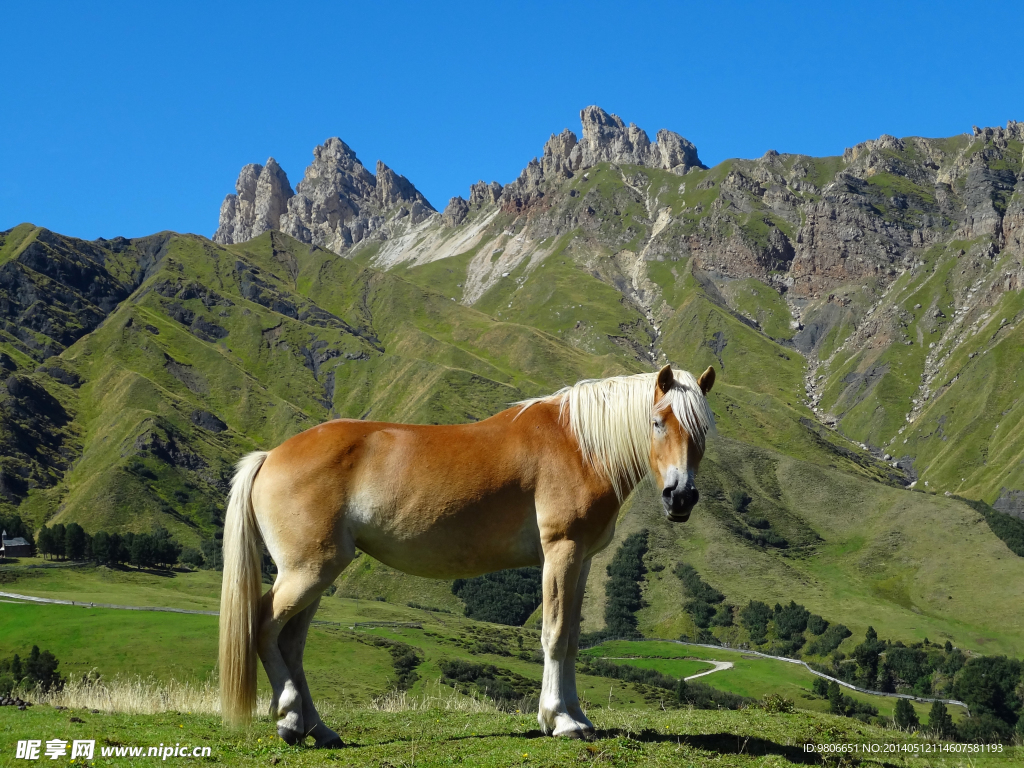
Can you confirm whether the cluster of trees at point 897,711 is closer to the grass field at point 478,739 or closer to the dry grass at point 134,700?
the grass field at point 478,739

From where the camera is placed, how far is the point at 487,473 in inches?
396

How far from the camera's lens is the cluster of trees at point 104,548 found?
11762cm

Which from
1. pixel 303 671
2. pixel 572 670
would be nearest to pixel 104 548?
pixel 303 671

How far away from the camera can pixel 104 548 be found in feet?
383

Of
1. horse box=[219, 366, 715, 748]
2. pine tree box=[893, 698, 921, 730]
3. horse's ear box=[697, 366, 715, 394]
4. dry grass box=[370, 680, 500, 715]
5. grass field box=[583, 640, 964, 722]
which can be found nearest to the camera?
Answer: horse box=[219, 366, 715, 748]

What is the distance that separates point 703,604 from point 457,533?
387 feet

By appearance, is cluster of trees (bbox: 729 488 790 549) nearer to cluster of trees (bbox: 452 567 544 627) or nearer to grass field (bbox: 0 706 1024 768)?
cluster of trees (bbox: 452 567 544 627)

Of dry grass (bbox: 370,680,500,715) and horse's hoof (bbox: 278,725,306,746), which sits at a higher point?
horse's hoof (bbox: 278,725,306,746)

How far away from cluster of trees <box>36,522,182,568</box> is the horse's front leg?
121211 mm

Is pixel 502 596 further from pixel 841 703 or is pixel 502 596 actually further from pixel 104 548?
pixel 841 703

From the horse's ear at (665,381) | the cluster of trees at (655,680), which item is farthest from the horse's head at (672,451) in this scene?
the cluster of trees at (655,680)

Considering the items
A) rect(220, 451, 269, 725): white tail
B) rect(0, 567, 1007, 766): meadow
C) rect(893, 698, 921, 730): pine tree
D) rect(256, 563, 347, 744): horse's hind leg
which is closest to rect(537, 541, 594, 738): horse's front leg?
rect(0, 567, 1007, 766): meadow

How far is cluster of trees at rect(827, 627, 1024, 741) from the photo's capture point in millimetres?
79750

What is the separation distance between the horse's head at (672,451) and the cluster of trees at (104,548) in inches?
4813
